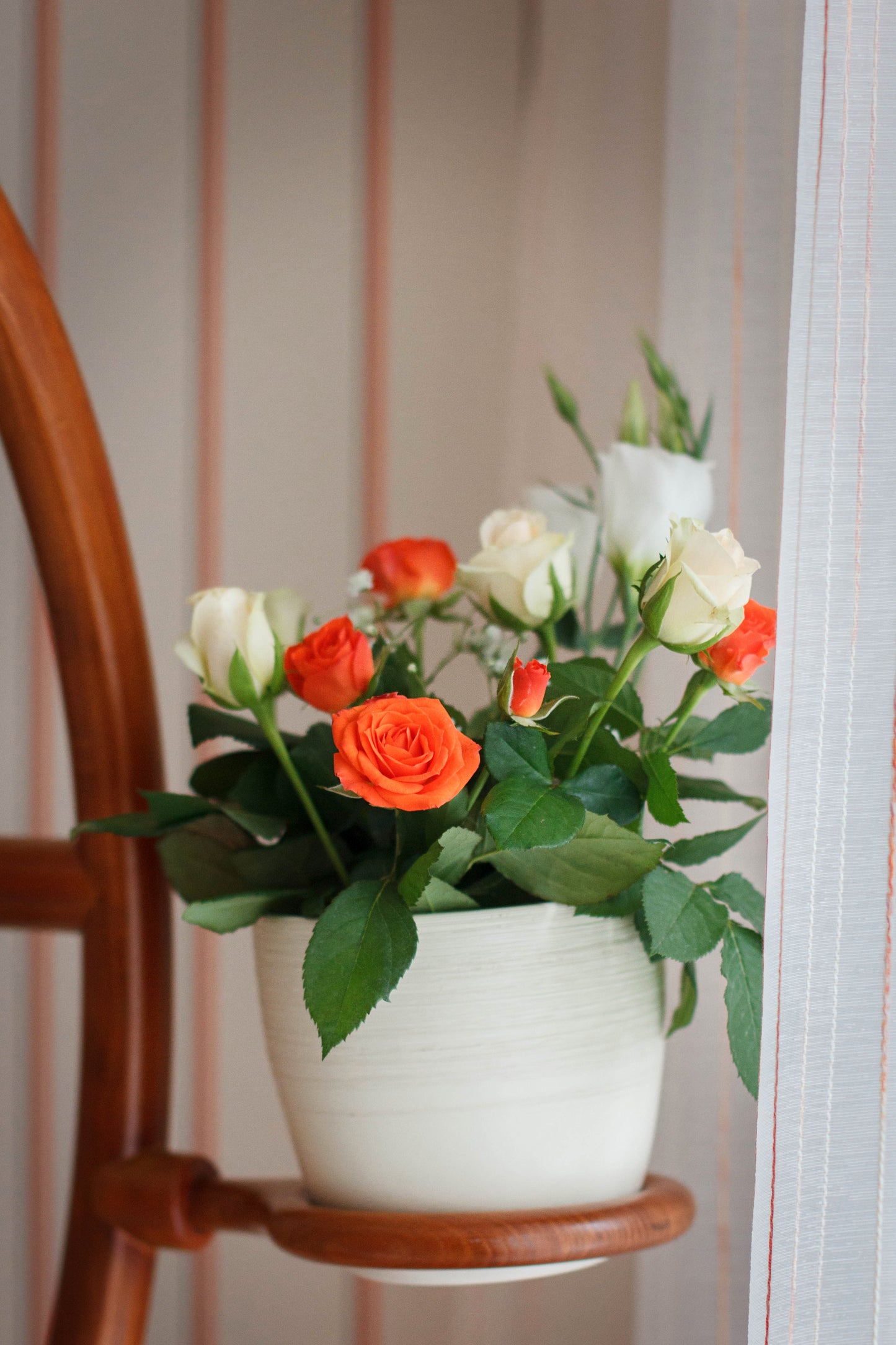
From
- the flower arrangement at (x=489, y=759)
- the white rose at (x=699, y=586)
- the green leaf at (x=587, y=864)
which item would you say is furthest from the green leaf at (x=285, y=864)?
the white rose at (x=699, y=586)

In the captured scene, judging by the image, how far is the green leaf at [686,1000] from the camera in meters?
0.56

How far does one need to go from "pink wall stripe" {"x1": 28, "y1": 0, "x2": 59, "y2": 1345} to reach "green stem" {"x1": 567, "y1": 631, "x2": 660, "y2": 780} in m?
0.67

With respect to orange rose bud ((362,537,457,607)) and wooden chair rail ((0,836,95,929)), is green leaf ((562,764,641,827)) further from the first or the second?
wooden chair rail ((0,836,95,929))

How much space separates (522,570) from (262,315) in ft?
1.93

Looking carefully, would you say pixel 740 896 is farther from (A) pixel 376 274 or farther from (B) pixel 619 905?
(A) pixel 376 274

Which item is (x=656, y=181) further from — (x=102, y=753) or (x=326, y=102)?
(x=102, y=753)

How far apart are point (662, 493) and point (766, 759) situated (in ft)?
0.64

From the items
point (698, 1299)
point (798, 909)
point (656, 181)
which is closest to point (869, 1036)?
point (798, 909)

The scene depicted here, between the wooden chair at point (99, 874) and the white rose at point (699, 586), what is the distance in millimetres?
354

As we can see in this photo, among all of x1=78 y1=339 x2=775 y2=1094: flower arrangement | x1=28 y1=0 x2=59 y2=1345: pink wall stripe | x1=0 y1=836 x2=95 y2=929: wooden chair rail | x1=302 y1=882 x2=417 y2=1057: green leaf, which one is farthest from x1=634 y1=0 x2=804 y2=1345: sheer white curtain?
x1=28 y1=0 x2=59 y2=1345: pink wall stripe

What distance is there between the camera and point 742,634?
472 millimetres

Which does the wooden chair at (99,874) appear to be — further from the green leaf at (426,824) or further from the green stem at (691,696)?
the green stem at (691,696)

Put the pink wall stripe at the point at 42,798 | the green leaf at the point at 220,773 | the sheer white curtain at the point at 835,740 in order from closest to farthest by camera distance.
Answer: the sheer white curtain at the point at 835,740
the green leaf at the point at 220,773
the pink wall stripe at the point at 42,798

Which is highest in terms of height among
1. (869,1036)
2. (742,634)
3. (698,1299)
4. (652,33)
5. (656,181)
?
(652,33)
